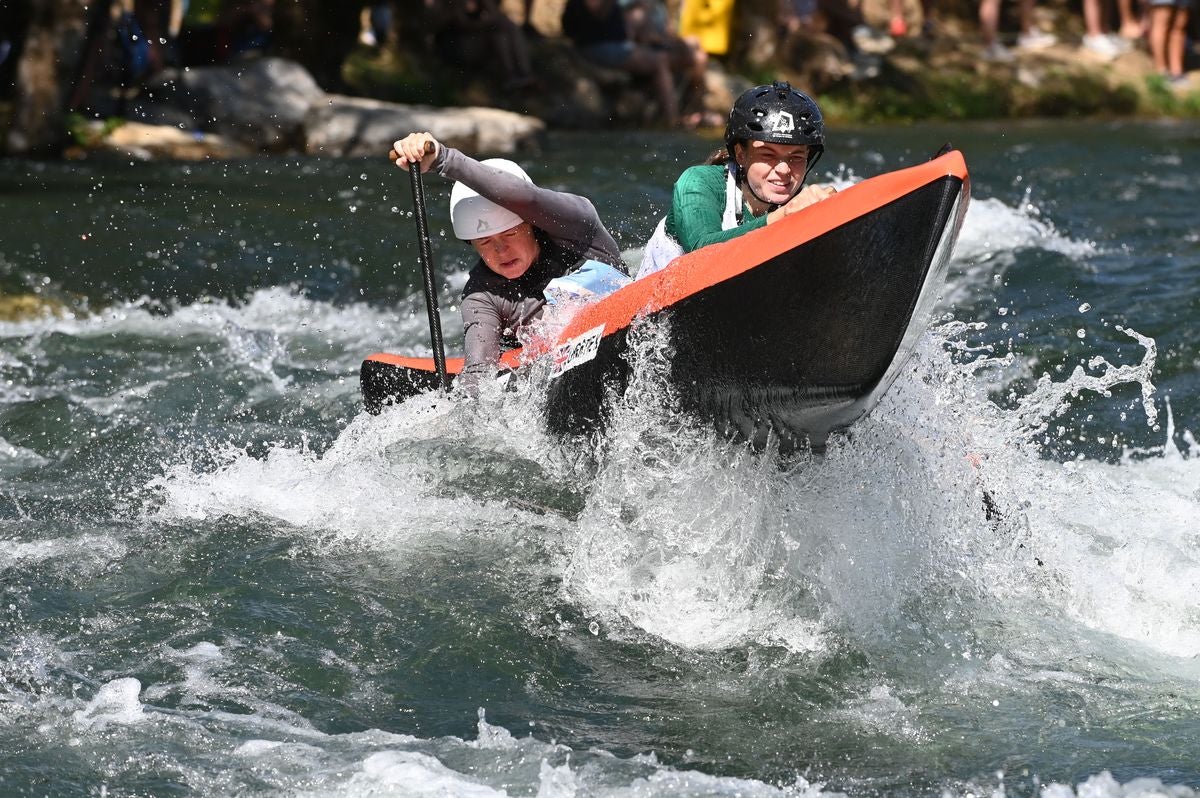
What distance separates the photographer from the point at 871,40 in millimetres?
20422

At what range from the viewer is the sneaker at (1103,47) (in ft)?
66.0

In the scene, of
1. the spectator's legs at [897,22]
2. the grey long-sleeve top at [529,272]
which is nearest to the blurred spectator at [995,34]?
the spectator's legs at [897,22]

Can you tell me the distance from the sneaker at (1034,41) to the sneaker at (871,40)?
1.76m

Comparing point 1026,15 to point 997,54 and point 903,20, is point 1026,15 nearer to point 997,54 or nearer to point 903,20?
point 997,54

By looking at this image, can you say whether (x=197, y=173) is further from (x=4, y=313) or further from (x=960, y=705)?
(x=960, y=705)

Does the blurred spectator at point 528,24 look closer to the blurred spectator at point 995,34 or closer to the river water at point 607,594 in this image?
the blurred spectator at point 995,34

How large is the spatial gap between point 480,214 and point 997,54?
15340 millimetres

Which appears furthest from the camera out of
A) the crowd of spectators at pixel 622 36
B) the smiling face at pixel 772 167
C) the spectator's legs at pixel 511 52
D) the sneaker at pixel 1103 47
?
the sneaker at pixel 1103 47

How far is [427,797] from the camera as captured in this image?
4082 millimetres

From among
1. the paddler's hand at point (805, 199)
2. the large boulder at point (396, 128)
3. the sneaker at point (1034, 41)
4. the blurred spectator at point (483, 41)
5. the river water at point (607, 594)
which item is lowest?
the river water at point (607, 594)

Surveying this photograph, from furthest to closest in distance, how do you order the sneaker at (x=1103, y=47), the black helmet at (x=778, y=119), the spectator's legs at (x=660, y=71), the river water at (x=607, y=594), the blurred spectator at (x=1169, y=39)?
the sneaker at (x=1103, y=47) → the blurred spectator at (x=1169, y=39) → the spectator's legs at (x=660, y=71) → the black helmet at (x=778, y=119) → the river water at (x=607, y=594)

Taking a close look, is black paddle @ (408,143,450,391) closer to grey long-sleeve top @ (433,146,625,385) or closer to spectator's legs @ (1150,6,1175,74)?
grey long-sleeve top @ (433,146,625,385)

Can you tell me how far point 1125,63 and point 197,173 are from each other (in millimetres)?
12593

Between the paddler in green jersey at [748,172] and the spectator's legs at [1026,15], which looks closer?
the paddler in green jersey at [748,172]
